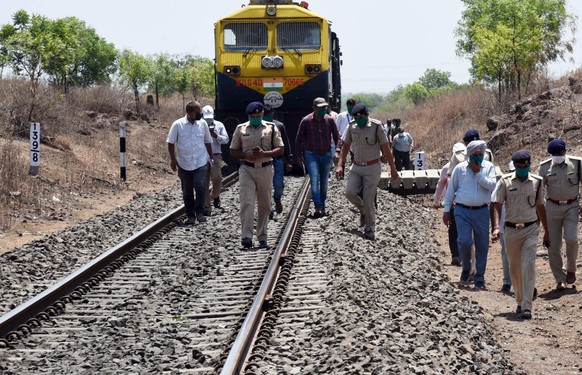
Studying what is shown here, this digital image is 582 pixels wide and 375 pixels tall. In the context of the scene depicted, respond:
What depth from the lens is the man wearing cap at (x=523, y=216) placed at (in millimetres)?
10289

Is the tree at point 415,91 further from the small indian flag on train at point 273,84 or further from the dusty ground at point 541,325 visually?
the dusty ground at point 541,325

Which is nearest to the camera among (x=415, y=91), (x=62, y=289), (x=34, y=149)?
(x=62, y=289)

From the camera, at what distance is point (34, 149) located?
1930 centimetres

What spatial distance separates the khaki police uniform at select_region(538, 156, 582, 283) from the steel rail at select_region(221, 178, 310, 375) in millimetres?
3269

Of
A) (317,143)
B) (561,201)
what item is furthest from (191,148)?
(561,201)

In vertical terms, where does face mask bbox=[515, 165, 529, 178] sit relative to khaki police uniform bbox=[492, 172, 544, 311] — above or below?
above

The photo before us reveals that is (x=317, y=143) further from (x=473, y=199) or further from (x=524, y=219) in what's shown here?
(x=524, y=219)

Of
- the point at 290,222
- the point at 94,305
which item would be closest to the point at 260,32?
the point at 290,222

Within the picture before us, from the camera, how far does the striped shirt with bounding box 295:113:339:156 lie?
49.2 feet

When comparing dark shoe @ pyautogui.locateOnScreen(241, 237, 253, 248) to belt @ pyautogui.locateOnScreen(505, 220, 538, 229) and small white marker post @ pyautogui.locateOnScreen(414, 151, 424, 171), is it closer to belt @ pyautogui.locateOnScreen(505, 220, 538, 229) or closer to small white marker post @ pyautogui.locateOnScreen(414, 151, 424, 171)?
belt @ pyautogui.locateOnScreen(505, 220, 538, 229)

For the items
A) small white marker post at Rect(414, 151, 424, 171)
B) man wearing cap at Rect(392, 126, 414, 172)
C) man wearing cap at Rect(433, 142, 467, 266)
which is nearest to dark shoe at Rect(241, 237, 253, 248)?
man wearing cap at Rect(433, 142, 467, 266)

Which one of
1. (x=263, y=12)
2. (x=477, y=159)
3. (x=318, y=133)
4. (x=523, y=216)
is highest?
(x=263, y=12)

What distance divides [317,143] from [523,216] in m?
5.21

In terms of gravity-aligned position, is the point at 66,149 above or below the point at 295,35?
below
